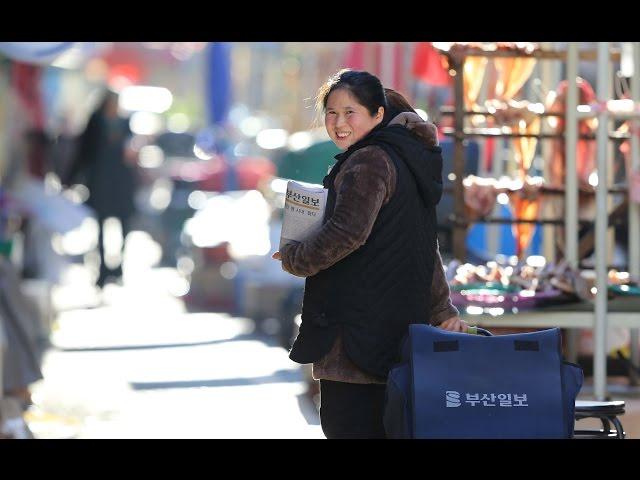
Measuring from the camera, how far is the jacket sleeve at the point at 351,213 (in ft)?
15.8

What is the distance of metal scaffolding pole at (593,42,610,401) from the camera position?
7258mm

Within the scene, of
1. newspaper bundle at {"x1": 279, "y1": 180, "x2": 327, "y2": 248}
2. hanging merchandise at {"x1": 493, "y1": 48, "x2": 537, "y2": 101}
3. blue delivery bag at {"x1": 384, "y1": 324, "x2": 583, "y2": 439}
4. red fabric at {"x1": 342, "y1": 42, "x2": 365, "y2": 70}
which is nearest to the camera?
blue delivery bag at {"x1": 384, "y1": 324, "x2": 583, "y2": 439}

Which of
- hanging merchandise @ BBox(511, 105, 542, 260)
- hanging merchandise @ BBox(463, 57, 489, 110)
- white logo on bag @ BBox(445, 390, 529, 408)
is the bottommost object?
white logo on bag @ BBox(445, 390, 529, 408)

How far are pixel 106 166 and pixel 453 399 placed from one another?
11713 mm

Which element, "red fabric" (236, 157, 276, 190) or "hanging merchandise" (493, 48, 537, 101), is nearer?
"hanging merchandise" (493, 48, 537, 101)

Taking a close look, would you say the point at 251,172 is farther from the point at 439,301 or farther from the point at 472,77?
the point at 439,301

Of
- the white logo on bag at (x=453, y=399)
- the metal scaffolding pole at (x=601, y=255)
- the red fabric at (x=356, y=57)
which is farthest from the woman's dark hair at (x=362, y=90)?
the red fabric at (x=356, y=57)

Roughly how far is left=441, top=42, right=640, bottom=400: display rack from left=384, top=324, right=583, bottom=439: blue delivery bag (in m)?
2.46

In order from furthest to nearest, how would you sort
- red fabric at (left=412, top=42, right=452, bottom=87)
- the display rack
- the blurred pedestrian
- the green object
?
1. the blurred pedestrian
2. the green object
3. red fabric at (left=412, top=42, right=452, bottom=87)
4. the display rack

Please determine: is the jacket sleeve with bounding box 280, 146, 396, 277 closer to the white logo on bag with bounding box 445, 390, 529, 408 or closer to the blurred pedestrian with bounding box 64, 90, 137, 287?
the white logo on bag with bounding box 445, 390, 529, 408

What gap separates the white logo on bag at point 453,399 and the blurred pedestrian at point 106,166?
11.6 metres

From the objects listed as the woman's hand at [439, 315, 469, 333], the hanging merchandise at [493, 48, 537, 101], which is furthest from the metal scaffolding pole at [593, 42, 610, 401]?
the woman's hand at [439, 315, 469, 333]
